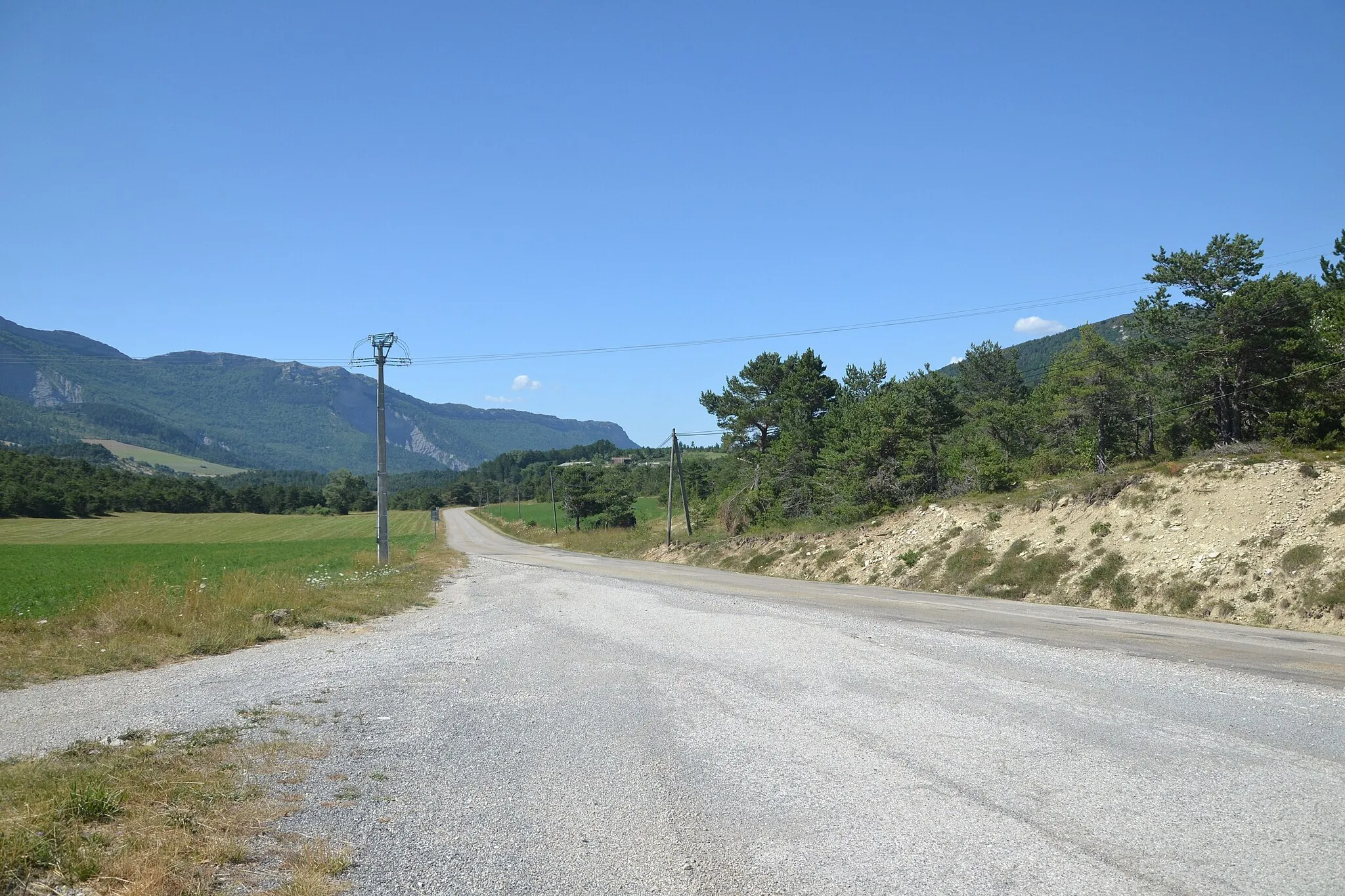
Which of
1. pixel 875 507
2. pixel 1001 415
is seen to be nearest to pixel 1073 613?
pixel 875 507

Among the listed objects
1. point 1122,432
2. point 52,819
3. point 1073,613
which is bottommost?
point 1073,613

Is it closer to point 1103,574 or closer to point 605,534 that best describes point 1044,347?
point 605,534

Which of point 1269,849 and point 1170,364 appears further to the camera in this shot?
point 1170,364

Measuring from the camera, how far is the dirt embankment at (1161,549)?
59.0 feet

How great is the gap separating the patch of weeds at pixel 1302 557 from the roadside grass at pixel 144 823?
20.2m

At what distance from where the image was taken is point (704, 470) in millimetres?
83688

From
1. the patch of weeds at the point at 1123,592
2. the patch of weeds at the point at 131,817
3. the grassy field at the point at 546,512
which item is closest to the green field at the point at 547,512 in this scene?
the grassy field at the point at 546,512

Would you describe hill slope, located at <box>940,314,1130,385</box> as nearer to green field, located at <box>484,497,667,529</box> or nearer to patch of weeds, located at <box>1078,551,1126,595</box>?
green field, located at <box>484,497,667,529</box>

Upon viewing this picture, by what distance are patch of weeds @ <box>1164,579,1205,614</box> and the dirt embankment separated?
0.11 feet

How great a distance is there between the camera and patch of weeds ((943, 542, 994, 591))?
26.2 metres

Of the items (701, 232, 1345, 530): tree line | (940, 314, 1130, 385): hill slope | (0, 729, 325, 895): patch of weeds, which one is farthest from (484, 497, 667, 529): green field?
(0, 729, 325, 895): patch of weeds

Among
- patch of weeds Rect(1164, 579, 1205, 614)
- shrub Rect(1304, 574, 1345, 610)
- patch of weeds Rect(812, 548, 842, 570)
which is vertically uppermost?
shrub Rect(1304, 574, 1345, 610)

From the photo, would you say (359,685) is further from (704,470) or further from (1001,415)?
(704,470)

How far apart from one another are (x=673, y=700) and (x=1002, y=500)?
24.1m
